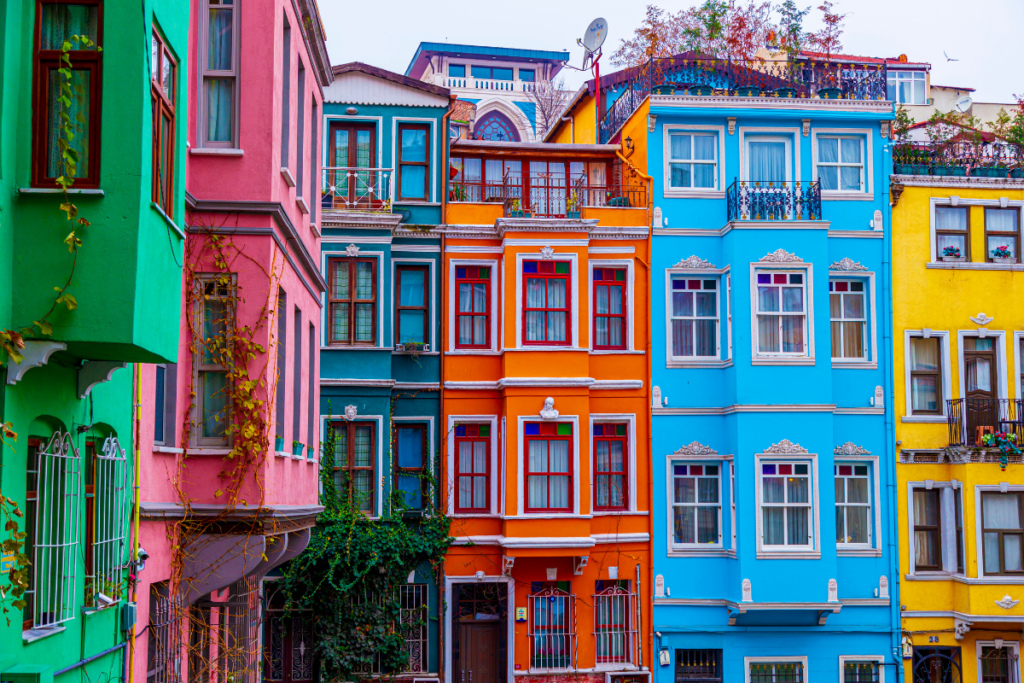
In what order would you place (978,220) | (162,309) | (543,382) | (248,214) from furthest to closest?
1. (978,220)
2. (543,382)
3. (248,214)
4. (162,309)

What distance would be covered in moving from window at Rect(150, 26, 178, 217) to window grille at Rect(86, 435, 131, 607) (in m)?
2.30

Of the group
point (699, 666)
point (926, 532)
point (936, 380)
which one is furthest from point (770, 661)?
point (936, 380)

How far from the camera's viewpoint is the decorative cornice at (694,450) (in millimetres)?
24062

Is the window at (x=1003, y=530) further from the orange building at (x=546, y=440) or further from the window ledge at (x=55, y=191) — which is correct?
A: the window ledge at (x=55, y=191)

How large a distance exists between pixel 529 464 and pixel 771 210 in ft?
26.4

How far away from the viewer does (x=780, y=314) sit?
23844mm

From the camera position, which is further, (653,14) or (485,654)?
(653,14)

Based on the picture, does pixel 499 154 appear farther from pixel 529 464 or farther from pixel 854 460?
pixel 854 460

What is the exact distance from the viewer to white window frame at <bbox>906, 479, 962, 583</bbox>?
24000 millimetres

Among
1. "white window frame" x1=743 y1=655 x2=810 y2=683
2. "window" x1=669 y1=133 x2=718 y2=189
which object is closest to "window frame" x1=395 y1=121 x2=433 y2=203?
"window" x1=669 y1=133 x2=718 y2=189

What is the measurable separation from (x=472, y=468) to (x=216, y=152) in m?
13.1

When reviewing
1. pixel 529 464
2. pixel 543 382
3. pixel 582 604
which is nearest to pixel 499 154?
pixel 543 382

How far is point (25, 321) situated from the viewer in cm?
757

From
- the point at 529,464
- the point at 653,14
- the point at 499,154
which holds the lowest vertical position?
the point at 529,464
